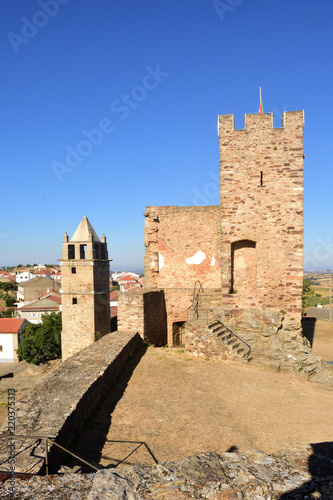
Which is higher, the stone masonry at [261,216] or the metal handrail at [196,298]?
the stone masonry at [261,216]

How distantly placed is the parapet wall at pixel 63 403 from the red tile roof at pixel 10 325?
3665 centimetres

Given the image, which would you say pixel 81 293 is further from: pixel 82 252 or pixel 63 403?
pixel 63 403

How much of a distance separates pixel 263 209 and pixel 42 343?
1112 inches

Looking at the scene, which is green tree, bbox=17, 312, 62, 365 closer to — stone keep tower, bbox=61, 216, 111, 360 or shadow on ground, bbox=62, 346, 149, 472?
stone keep tower, bbox=61, 216, 111, 360

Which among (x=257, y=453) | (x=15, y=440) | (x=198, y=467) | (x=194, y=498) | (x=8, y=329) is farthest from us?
(x=8, y=329)

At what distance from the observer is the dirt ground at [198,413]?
18.0 ft

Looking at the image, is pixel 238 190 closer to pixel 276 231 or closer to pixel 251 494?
pixel 276 231

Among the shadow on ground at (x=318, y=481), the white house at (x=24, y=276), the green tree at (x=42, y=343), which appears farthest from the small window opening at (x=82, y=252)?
the white house at (x=24, y=276)

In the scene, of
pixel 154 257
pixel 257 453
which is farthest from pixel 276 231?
pixel 257 453

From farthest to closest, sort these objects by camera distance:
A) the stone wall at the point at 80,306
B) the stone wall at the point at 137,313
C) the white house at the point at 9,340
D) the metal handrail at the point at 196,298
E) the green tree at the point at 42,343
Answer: the white house at the point at 9,340
the green tree at the point at 42,343
the stone wall at the point at 80,306
the metal handrail at the point at 196,298
the stone wall at the point at 137,313

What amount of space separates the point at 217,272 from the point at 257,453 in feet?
36.6

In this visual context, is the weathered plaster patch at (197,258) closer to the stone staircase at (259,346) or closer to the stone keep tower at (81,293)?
the stone staircase at (259,346)

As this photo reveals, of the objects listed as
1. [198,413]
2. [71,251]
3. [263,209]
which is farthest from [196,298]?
[71,251]

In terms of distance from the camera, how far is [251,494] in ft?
10.0
